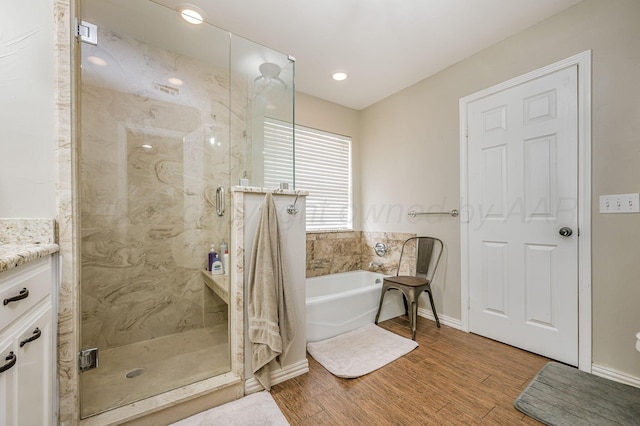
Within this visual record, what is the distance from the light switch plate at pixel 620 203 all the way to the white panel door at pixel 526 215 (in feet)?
0.48

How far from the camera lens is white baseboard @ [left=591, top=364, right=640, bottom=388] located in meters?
1.55

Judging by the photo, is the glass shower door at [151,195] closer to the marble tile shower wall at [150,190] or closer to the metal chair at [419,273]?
the marble tile shower wall at [150,190]

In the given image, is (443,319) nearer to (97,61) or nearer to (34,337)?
(34,337)

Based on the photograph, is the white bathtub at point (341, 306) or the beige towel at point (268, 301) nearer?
the beige towel at point (268, 301)

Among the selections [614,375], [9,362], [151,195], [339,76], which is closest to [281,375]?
[9,362]

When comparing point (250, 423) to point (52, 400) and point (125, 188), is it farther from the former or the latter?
point (125, 188)

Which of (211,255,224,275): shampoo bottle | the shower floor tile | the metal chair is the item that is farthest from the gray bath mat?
(211,255,224,275): shampoo bottle

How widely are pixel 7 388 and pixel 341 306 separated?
1.94 m

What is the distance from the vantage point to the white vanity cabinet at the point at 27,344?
71 cm

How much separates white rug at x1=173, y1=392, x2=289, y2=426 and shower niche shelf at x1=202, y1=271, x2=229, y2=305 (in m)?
0.57

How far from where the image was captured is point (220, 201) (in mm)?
1843

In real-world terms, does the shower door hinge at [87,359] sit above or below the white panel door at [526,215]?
below

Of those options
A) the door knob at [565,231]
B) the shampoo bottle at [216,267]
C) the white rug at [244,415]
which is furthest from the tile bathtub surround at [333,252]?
the door knob at [565,231]

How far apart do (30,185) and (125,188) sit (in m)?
0.82
